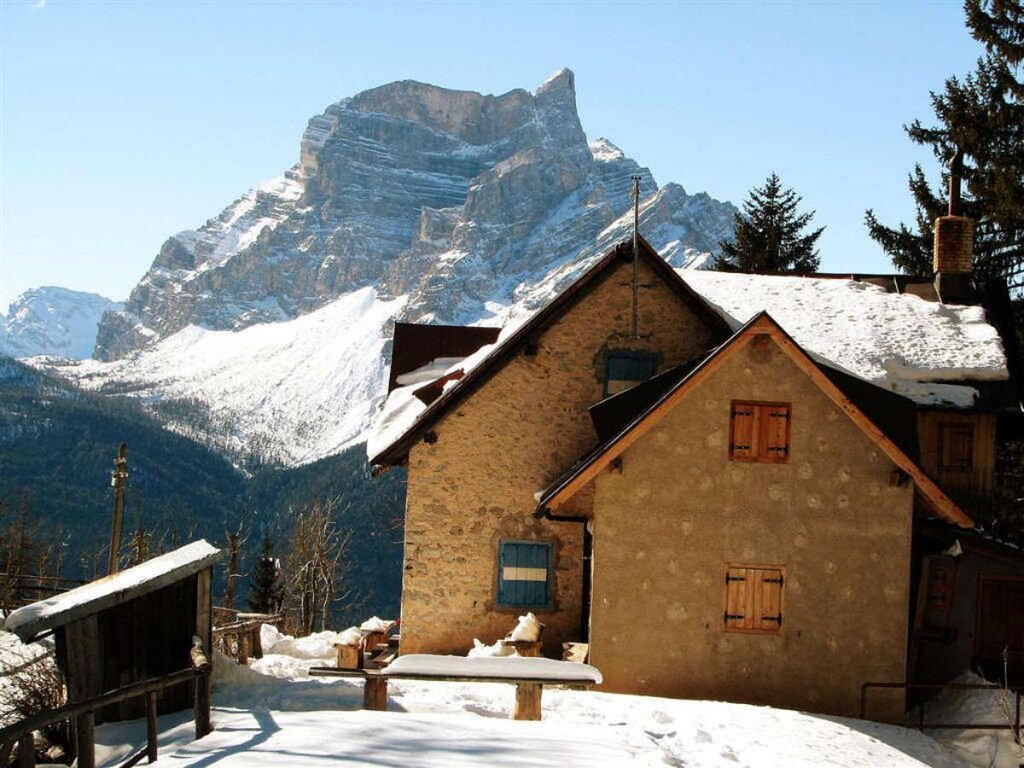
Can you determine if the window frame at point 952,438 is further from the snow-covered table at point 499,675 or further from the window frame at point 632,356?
the snow-covered table at point 499,675

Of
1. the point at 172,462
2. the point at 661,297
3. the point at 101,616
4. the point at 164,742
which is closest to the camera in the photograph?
the point at 164,742

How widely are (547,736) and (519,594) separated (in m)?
8.41

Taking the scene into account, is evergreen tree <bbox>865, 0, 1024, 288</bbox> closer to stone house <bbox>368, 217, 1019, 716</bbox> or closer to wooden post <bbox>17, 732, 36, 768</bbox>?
stone house <bbox>368, 217, 1019, 716</bbox>

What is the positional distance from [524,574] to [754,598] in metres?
4.32

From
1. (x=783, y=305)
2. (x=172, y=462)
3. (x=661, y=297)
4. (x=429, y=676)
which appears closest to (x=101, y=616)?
(x=429, y=676)

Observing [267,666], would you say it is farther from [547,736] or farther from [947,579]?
[947,579]

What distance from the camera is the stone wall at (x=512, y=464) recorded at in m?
19.2

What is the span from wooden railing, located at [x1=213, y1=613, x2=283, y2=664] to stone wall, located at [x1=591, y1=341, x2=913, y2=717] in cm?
649

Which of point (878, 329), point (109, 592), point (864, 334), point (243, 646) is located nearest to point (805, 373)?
point (864, 334)

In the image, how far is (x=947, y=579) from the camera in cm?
1955

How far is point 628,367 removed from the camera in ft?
65.1

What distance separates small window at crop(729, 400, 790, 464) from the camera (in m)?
A: 16.6

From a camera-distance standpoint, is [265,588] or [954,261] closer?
[954,261]

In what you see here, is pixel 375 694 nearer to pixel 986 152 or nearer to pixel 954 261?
pixel 954 261
